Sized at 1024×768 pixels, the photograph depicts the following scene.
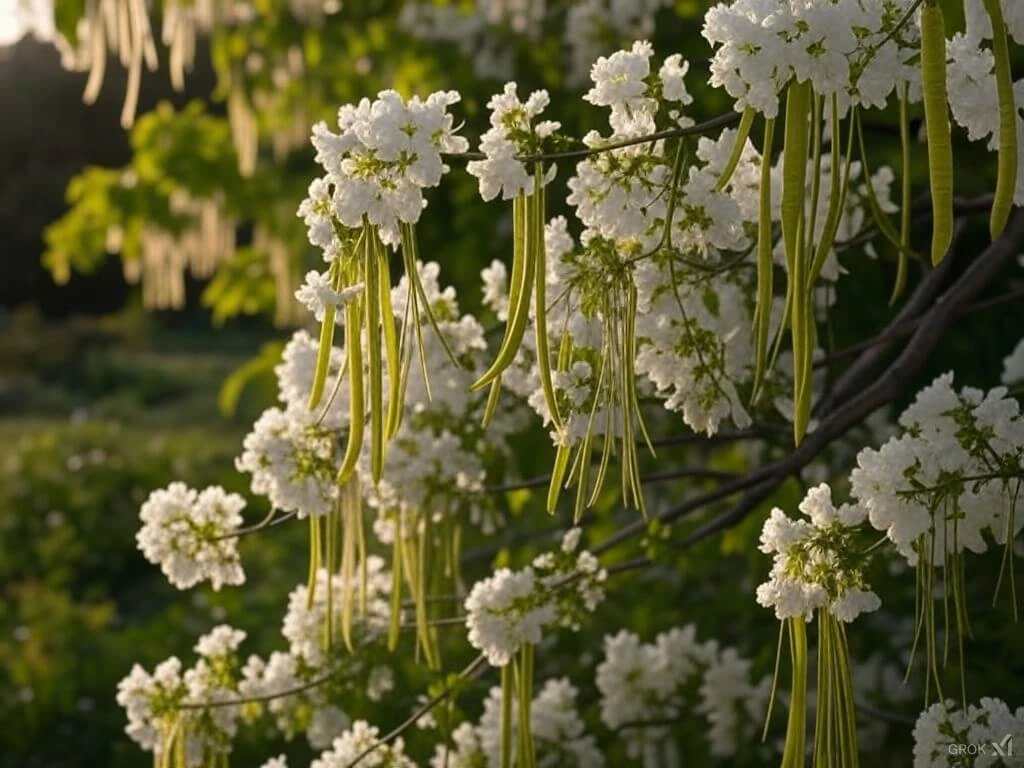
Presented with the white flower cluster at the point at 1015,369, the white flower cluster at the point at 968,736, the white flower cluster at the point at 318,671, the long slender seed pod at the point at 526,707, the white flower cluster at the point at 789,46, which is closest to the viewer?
the white flower cluster at the point at 789,46

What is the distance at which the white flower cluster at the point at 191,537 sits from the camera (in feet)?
8.00

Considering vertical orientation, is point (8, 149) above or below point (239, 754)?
above

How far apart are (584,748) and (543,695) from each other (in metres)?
0.14

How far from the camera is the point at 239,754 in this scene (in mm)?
4781

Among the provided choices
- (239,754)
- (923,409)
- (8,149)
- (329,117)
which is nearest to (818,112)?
(923,409)

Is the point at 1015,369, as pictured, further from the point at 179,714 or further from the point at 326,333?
the point at 179,714

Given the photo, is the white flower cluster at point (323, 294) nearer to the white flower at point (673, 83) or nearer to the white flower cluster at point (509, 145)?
the white flower cluster at point (509, 145)

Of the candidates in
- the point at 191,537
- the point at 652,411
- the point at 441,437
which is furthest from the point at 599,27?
the point at 191,537

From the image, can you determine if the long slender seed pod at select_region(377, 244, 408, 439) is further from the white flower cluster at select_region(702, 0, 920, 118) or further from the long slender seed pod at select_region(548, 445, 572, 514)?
the white flower cluster at select_region(702, 0, 920, 118)

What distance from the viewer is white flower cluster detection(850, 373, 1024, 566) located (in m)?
1.73

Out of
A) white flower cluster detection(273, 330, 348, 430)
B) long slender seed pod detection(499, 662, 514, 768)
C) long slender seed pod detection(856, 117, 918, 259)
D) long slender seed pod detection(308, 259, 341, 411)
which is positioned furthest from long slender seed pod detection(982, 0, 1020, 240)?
white flower cluster detection(273, 330, 348, 430)

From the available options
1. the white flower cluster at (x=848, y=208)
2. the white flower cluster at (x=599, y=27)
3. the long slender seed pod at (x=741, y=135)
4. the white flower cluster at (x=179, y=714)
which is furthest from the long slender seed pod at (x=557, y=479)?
the white flower cluster at (x=599, y=27)

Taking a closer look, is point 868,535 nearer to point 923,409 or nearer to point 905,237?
point 923,409

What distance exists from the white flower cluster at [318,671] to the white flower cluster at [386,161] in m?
1.18
